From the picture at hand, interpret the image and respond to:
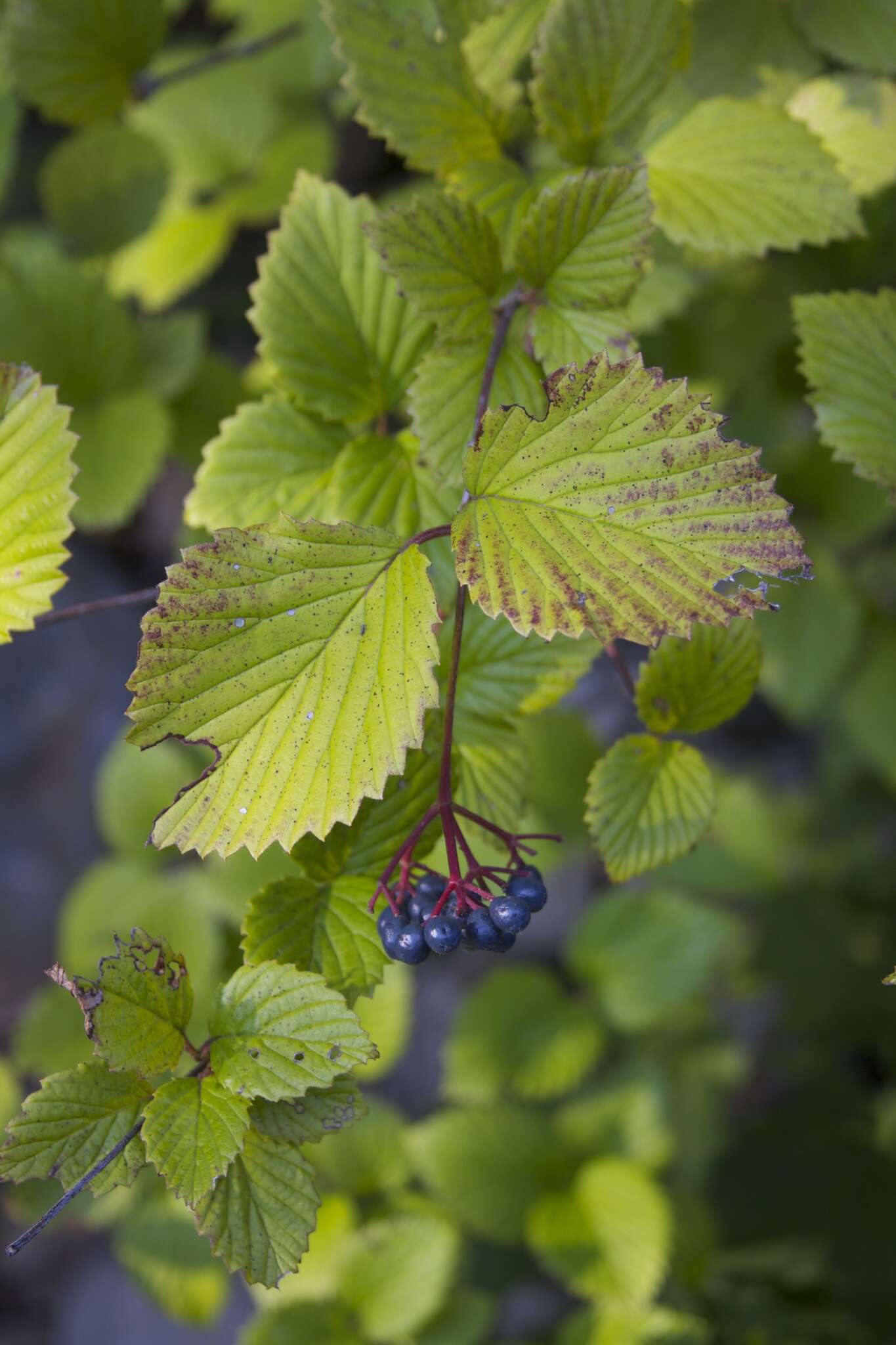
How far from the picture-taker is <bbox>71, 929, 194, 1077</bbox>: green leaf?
1.02 m

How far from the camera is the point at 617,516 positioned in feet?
3.24

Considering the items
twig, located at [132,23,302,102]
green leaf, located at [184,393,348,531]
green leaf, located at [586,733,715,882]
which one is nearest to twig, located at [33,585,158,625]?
green leaf, located at [184,393,348,531]

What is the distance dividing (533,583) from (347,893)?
0.42m

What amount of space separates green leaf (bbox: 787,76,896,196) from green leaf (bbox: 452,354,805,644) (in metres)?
0.86

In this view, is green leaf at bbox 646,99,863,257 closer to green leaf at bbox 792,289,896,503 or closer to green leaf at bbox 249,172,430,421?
green leaf at bbox 792,289,896,503

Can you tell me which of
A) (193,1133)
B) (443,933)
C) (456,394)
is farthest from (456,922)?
(456,394)

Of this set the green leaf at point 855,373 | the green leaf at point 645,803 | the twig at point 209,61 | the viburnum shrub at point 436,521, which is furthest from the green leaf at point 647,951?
the twig at point 209,61

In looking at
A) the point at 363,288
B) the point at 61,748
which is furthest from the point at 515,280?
the point at 61,748

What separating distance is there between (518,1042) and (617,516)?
6.49 feet

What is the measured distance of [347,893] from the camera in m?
1.13

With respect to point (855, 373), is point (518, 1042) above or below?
below

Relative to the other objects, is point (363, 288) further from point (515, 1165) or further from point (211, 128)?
point (515, 1165)

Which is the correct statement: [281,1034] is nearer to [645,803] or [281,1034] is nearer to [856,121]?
[645,803]

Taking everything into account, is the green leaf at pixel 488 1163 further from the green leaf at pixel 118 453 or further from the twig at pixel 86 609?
the twig at pixel 86 609
